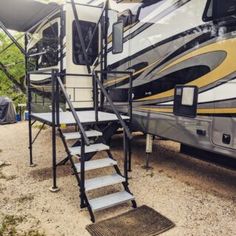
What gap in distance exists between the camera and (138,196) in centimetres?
355

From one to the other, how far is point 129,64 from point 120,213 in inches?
102

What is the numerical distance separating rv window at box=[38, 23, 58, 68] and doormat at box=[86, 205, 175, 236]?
3.83 meters

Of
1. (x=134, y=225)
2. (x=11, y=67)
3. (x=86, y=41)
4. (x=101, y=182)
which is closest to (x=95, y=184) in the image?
(x=101, y=182)

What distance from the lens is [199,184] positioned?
13.2 feet

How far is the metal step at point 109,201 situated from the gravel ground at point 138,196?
0.12m

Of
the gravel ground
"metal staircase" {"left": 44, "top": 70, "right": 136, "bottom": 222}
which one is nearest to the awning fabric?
"metal staircase" {"left": 44, "top": 70, "right": 136, "bottom": 222}

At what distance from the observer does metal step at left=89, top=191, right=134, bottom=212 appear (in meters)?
2.98

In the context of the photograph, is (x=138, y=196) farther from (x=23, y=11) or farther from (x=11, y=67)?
(x=11, y=67)

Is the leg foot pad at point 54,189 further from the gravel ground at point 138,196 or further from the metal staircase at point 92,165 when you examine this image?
the metal staircase at point 92,165

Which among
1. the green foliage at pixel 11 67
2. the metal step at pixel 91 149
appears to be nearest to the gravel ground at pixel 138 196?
the metal step at pixel 91 149

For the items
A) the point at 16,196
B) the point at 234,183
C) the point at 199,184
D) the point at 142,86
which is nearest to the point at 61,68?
the point at 142,86

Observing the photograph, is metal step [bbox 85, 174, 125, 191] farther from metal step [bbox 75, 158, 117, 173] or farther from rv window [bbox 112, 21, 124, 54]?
rv window [bbox 112, 21, 124, 54]

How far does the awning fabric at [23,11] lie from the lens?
5172 millimetres

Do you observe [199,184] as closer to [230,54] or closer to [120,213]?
[120,213]
